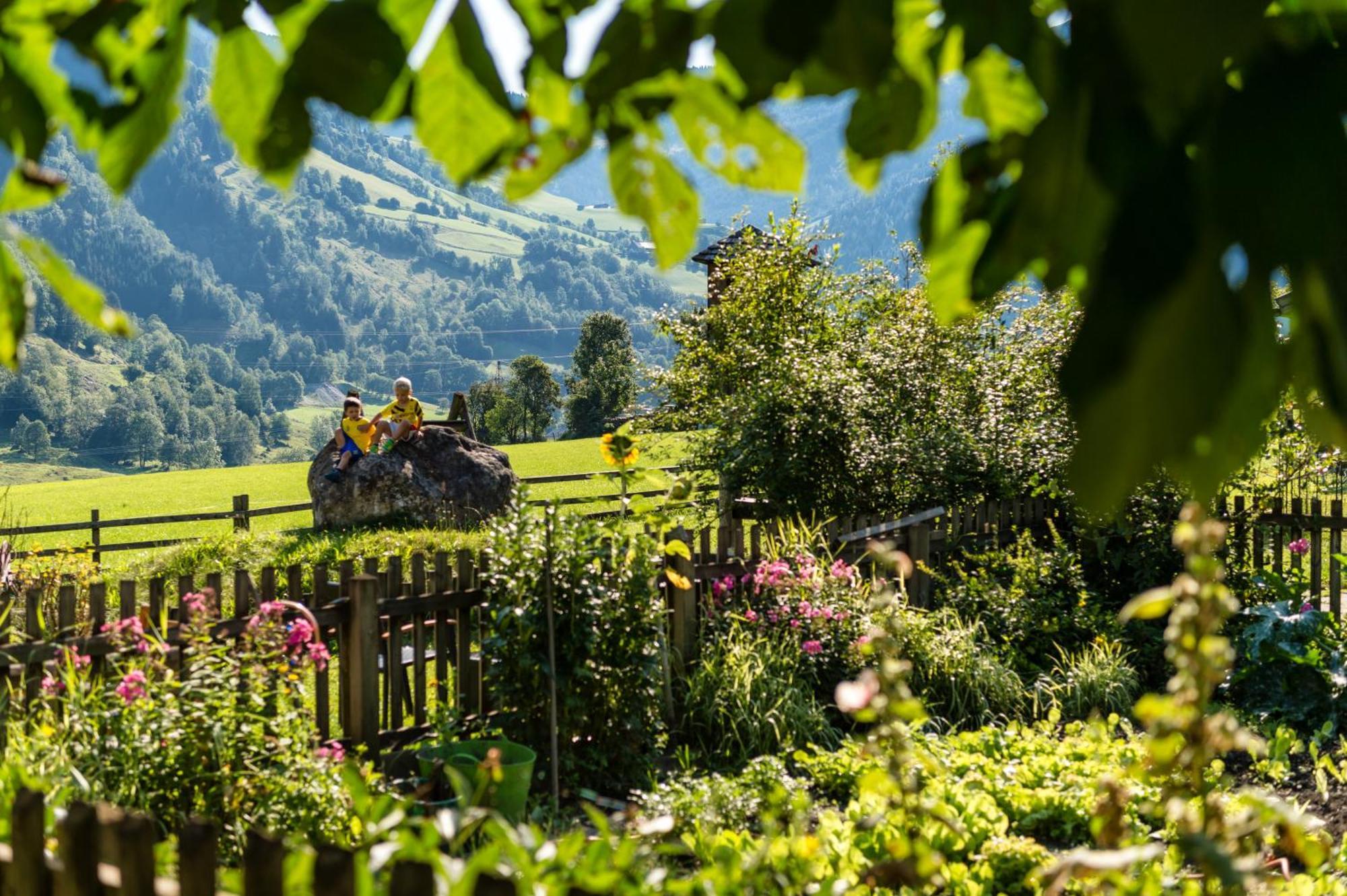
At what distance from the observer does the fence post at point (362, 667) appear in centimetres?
510

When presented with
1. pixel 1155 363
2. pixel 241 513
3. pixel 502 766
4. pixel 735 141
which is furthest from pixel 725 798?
pixel 241 513

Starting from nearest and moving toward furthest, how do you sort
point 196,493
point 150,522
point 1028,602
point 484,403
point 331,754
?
point 331,754
point 1028,602
point 150,522
point 196,493
point 484,403

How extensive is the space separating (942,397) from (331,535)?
278 inches

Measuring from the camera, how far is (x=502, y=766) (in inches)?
173

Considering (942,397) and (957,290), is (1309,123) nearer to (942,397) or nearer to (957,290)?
(957,290)

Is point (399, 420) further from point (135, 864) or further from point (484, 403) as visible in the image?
point (484, 403)

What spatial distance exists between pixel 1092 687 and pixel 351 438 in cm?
1011

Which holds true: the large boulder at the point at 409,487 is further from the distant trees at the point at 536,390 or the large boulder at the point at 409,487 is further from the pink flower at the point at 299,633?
the distant trees at the point at 536,390

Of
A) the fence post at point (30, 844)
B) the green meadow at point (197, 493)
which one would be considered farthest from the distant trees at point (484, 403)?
the fence post at point (30, 844)

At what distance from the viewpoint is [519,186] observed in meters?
1.07

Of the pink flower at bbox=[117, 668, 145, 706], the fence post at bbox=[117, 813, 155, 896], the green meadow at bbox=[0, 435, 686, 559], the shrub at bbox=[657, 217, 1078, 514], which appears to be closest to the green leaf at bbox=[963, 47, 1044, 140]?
the fence post at bbox=[117, 813, 155, 896]

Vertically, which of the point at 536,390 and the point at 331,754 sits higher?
the point at 536,390

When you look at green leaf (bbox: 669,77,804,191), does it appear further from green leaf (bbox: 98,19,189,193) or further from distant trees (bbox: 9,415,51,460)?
distant trees (bbox: 9,415,51,460)

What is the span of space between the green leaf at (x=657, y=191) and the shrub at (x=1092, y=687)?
5.45 metres
